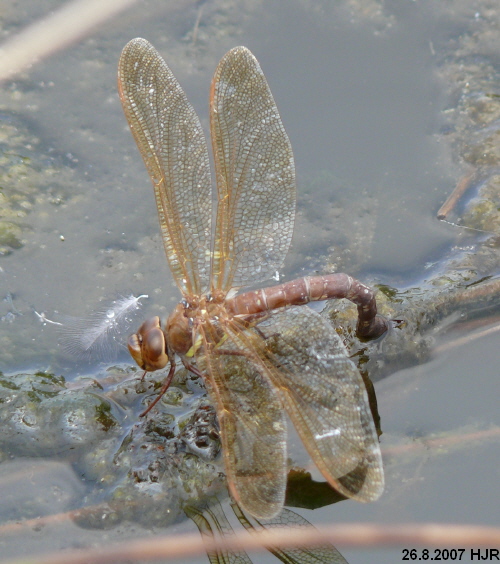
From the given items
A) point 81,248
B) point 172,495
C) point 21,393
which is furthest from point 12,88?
point 172,495

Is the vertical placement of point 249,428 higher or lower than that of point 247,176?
lower

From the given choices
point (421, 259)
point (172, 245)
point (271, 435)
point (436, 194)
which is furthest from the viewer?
point (436, 194)

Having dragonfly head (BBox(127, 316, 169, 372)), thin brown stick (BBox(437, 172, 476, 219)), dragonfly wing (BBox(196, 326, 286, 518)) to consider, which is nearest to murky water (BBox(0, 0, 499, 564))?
thin brown stick (BBox(437, 172, 476, 219))

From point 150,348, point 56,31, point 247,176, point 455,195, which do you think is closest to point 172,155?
point 247,176

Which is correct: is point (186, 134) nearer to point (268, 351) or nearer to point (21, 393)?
point (268, 351)

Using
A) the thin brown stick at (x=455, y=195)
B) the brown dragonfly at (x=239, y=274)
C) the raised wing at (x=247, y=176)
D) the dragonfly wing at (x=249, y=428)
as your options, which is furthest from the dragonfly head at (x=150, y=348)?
the thin brown stick at (x=455, y=195)

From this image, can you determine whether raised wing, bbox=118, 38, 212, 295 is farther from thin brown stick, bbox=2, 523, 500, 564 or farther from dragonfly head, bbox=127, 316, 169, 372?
thin brown stick, bbox=2, 523, 500, 564

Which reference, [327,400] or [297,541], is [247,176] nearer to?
[327,400]
